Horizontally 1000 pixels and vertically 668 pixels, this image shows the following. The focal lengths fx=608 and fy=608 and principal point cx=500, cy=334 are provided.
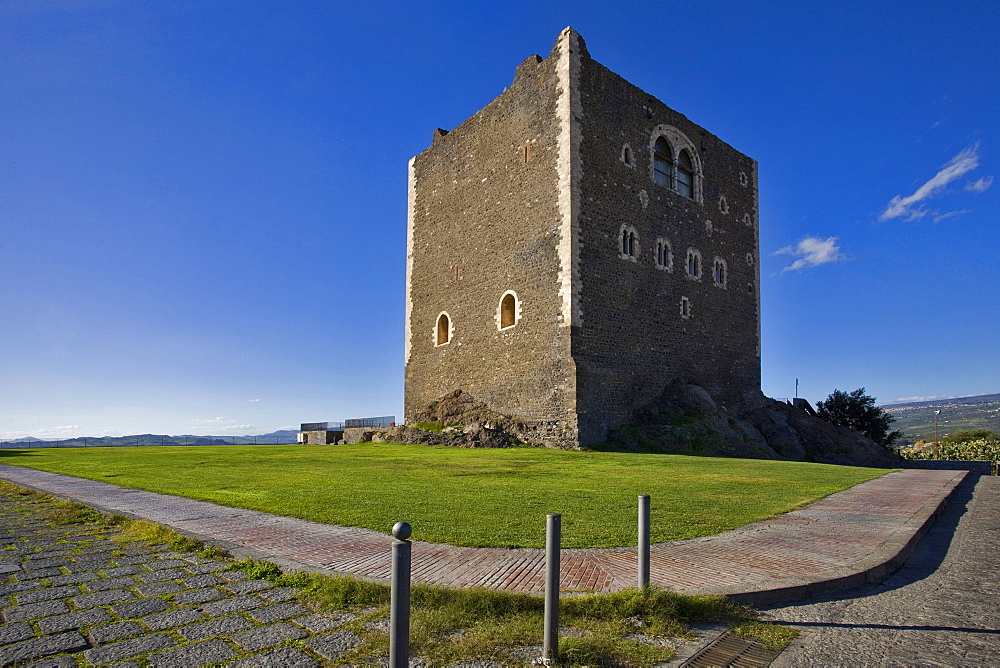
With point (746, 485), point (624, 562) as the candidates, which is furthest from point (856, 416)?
point (624, 562)

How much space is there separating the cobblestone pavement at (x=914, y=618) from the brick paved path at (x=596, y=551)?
0.94 feet

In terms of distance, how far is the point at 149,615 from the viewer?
3824 mm

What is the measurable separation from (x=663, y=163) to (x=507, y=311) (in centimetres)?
957

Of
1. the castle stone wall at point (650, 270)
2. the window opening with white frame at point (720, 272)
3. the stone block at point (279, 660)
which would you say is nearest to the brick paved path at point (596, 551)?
Answer: the stone block at point (279, 660)

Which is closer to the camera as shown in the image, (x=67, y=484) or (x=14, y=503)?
(x=14, y=503)

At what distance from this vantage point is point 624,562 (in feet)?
16.9

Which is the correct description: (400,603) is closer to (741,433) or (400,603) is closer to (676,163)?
(741,433)

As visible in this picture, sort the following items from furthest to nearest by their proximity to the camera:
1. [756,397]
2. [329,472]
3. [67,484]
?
[756,397]
[329,472]
[67,484]

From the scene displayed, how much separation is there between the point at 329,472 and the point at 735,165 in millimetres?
25449

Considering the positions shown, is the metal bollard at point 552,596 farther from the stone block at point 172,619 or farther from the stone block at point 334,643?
the stone block at point 172,619

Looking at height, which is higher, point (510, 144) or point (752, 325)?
point (510, 144)

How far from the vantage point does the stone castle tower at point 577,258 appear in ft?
71.3

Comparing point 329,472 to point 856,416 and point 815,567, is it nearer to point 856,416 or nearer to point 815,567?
point 815,567

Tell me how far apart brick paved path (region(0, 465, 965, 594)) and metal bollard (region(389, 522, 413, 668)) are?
168 cm
